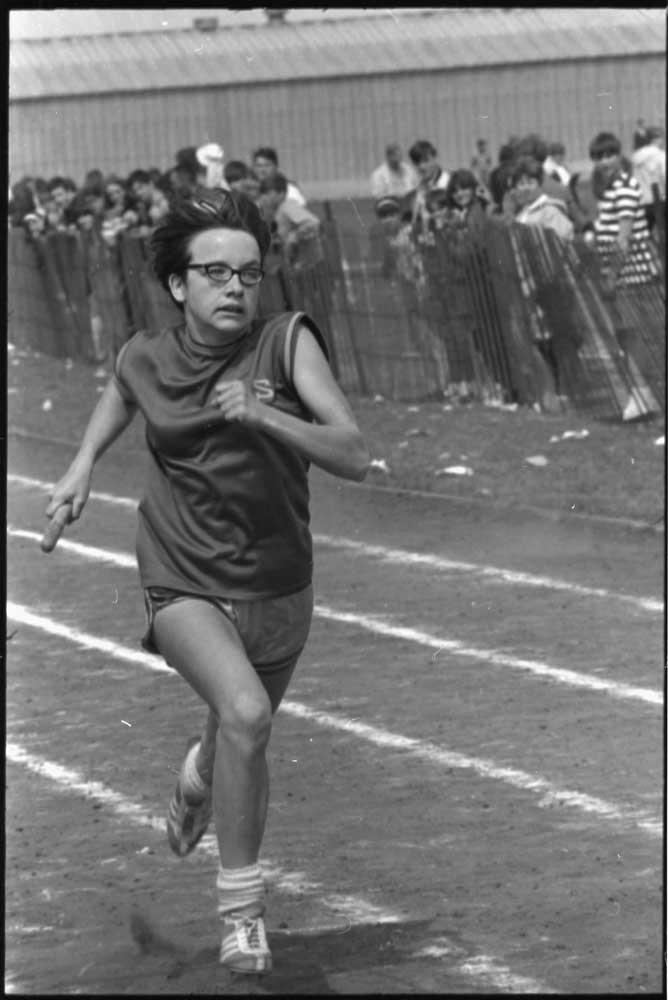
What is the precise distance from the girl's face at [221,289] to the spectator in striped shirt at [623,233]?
32.3 ft

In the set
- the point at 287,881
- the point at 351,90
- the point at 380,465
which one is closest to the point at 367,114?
the point at 351,90

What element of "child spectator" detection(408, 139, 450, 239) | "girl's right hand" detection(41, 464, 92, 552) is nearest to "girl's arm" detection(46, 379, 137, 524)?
"girl's right hand" detection(41, 464, 92, 552)

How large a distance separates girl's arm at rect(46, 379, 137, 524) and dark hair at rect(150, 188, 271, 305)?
0.35m

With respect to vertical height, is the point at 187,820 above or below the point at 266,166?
below

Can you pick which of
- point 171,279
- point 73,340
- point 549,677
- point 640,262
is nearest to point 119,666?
point 549,677

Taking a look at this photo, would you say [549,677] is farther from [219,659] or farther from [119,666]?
[219,659]

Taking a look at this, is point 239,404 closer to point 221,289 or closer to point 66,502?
point 221,289

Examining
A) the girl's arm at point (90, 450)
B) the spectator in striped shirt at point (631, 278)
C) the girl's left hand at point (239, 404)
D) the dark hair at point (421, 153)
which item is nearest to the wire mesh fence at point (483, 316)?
the spectator in striped shirt at point (631, 278)

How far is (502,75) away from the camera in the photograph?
34.0 meters

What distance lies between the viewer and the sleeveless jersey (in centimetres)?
556

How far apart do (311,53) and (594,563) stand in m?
23.8

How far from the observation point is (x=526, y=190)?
16.6 metres

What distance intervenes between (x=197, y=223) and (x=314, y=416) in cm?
55

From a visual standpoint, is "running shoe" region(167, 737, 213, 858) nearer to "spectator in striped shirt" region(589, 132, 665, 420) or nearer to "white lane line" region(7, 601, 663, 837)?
"white lane line" region(7, 601, 663, 837)
